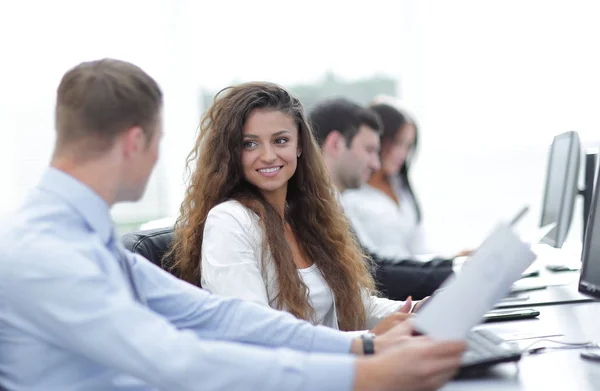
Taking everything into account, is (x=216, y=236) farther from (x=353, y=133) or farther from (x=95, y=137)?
(x=353, y=133)

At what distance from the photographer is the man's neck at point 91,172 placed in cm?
110

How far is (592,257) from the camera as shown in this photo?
1623mm

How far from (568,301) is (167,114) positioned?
103 inches

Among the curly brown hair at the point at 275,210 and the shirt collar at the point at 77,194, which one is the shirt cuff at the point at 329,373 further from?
the curly brown hair at the point at 275,210

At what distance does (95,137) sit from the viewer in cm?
109

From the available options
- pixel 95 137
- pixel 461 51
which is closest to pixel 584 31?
pixel 461 51

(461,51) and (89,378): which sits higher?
(461,51)

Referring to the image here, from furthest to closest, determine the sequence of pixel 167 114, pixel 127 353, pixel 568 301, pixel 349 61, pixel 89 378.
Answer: pixel 349 61
pixel 167 114
pixel 568 301
pixel 89 378
pixel 127 353

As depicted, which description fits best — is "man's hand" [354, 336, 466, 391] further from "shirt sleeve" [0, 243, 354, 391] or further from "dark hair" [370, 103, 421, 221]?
"dark hair" [370, 103, 421, 221]

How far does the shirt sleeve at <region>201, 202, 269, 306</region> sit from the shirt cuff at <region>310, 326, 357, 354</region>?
339 mm

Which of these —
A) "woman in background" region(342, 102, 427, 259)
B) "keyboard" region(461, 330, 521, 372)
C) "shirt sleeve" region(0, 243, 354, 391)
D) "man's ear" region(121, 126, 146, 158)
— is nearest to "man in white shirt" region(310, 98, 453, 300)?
"woman in background" region(342, 102, 427, 259)

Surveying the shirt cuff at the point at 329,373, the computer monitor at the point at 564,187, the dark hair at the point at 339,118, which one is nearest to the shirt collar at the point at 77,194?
the shirt cuff at the point at 329,373

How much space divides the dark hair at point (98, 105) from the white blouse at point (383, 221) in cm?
204

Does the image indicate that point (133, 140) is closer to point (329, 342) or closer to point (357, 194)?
point (329, 342)
